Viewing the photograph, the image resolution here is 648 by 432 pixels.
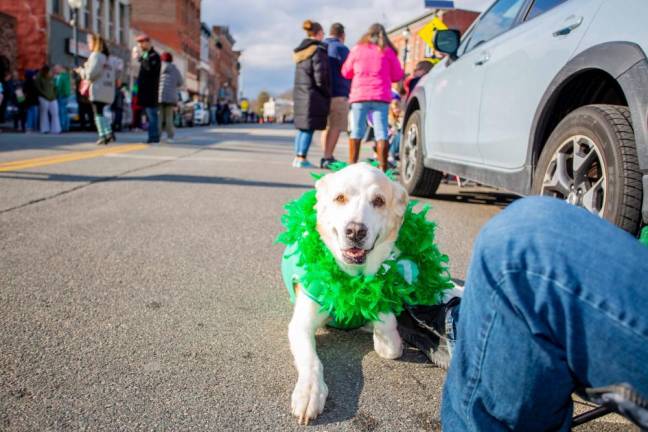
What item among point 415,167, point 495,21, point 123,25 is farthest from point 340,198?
point 123,25

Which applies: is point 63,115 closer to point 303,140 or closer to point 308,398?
point 303,140

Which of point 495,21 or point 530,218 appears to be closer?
point 530,218

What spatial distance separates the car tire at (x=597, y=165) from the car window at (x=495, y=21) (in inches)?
63.1

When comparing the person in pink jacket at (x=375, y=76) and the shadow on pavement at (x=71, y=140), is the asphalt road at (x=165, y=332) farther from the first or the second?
the shadow on pavement at (x=71, y=140)

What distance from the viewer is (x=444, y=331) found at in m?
2.25

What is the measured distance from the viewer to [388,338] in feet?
7.49

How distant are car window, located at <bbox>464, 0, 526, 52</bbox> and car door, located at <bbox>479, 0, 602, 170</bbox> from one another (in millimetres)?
234

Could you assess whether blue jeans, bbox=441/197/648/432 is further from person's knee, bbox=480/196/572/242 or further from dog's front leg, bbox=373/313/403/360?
dog's front leg, bbox=373/313/403/360

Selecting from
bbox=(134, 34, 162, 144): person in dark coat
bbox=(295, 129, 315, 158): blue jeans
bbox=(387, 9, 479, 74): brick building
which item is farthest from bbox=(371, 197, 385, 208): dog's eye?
bbox=(387, 9, 479, 74): brick building

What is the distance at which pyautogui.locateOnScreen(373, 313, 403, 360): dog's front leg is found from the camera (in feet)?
7.46

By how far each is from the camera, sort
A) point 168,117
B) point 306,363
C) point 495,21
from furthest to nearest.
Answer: point 168,117, point 495,21, point 306,363

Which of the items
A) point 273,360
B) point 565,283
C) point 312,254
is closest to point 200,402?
point 273,360

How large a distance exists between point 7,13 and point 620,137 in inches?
1192

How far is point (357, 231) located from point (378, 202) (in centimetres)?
22
